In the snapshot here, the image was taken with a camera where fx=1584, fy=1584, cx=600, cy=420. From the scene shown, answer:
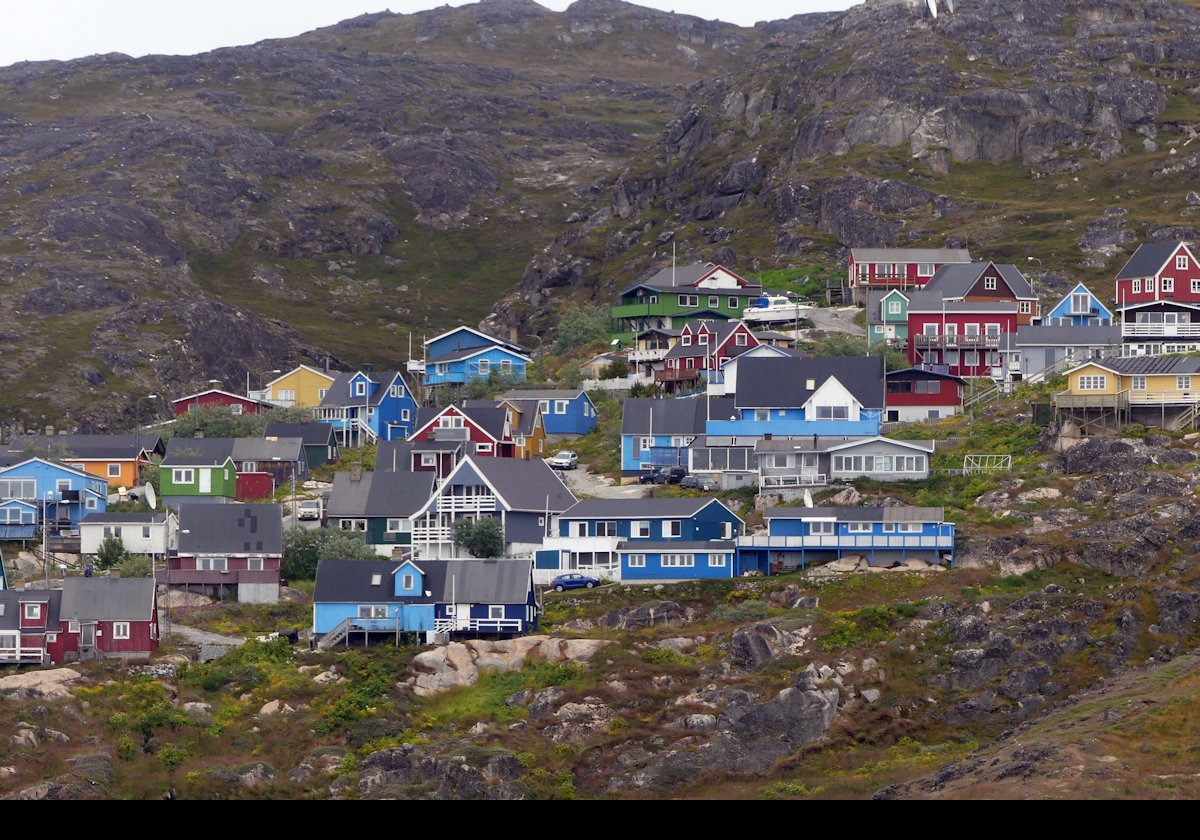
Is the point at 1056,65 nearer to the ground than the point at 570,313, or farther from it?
farther from it

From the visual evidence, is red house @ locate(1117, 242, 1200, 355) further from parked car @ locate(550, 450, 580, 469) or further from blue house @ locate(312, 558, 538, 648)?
blue house @ locate(312, 558, 538, 648)

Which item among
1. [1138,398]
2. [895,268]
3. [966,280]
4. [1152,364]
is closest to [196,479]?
[1138,398]

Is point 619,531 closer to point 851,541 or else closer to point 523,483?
point 523,483

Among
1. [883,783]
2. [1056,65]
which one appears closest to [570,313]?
[1056,65]

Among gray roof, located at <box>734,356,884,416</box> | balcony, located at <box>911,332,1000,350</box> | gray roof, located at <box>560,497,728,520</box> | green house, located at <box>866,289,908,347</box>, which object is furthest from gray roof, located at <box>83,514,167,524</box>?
green house, located at <box>866,289,908,347</box>
